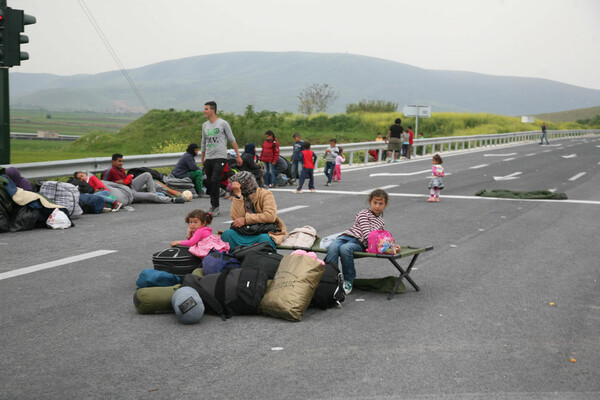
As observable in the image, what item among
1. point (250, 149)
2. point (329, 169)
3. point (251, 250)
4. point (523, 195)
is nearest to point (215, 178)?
point (250, 149)

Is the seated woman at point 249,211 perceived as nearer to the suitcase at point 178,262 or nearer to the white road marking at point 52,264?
the suitcase at point 178,262

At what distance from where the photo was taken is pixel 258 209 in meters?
8.34

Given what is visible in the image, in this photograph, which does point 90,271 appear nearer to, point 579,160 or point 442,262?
point 442,262

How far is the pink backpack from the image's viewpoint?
7.41 m

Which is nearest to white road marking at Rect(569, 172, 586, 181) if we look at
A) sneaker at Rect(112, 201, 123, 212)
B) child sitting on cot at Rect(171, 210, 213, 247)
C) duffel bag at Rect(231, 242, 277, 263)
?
sneaker at Rect(112, 201, 123, 212)

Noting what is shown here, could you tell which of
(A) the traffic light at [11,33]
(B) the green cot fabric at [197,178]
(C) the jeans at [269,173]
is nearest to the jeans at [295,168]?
(C) the jeans at [269,173]

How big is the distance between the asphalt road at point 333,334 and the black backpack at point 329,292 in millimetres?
115

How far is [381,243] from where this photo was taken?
24.4ft

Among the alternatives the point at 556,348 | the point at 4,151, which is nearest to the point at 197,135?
the point at 4,151

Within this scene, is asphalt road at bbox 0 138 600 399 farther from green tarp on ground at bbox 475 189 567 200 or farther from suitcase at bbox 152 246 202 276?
green tarp on ground at bbox 475 189 567 200

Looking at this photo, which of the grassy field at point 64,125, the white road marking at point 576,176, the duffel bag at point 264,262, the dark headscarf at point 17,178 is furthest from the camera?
the grassy field at point 64,125

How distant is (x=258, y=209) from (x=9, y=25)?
7334mm

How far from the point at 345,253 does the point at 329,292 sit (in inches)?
30.9

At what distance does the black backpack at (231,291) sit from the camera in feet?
21.1
